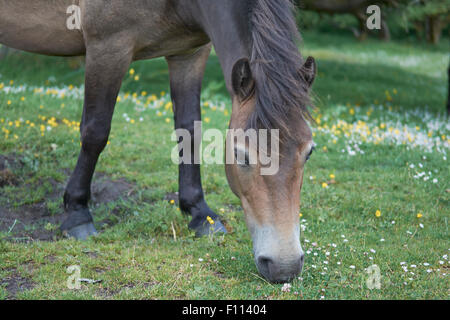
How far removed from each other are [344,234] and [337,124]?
12.4ft

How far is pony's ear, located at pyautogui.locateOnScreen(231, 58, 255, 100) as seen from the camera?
9.80 ft

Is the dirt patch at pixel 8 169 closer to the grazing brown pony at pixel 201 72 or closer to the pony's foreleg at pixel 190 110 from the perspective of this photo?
the grazing brown pony at pixel 201 72

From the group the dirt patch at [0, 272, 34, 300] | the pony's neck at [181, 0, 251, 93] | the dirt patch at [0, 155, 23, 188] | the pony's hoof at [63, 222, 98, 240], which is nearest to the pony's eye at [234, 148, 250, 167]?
the pony's neck at [181, 0, 251, 93]

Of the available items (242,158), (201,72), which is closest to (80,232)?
(201,72)

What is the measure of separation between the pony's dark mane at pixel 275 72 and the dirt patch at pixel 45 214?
2.31m

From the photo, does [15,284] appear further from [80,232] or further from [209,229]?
[209,229]

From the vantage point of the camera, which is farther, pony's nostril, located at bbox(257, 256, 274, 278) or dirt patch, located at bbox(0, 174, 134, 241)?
dirt patch, located at bbox(0, 174, 134, 241)

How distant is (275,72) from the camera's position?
2.97 m

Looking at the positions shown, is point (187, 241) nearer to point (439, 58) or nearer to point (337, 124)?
point (337, 124)

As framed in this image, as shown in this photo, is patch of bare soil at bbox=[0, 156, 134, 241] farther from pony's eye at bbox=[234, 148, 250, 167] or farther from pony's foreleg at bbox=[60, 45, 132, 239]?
pony's eye at bbox=[234, 148, 250, 167]

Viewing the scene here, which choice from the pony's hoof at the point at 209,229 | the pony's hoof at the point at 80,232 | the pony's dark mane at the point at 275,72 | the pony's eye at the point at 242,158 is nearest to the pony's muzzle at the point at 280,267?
the pony's eye at the point at 242,158

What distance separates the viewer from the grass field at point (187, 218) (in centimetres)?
330

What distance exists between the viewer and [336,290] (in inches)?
124
